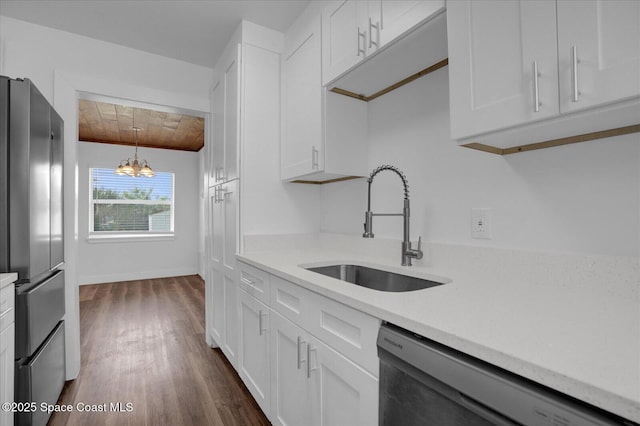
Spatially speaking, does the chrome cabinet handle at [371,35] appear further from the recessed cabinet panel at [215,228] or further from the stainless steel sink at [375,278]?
the recessed cabinet panel at [215,228]

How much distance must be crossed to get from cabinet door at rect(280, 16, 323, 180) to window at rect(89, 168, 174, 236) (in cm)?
441

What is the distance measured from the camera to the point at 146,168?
473 cm

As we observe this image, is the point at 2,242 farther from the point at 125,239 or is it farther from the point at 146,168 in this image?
the point at 125,239

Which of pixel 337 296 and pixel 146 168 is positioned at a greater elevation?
pixel 146 168

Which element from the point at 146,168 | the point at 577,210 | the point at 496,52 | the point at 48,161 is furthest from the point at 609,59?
the point at 146,168

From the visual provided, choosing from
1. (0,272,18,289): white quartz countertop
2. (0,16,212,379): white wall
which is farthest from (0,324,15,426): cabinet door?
(0,16,212,379): white wall

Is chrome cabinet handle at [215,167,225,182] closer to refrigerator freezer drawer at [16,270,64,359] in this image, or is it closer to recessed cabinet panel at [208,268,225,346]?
recessed cabinet panel at [208,268,225,346]

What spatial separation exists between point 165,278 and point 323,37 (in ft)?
16.9

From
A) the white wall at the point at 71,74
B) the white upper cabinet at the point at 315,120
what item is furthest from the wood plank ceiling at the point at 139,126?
the white upper cabinet at the point at 315,120

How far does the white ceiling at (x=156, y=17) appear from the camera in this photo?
75.2 inches

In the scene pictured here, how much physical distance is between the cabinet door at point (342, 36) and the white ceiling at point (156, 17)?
408 mm

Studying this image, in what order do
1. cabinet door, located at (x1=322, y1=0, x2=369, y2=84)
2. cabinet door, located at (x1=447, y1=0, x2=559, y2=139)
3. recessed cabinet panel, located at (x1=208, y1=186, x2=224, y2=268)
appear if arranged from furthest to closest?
recessed cabinet panel, located at (x1=208, y1=186, x2=224, y2=268) < cabinet door, located at (x1=322, y1=0, x2=369, y2=84) < cabinet door, located at (x1=447, y1=0, x2=559, y2=139)

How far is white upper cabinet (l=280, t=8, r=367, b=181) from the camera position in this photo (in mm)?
1736

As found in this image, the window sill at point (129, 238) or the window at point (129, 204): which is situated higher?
the window at point (129, 204)
